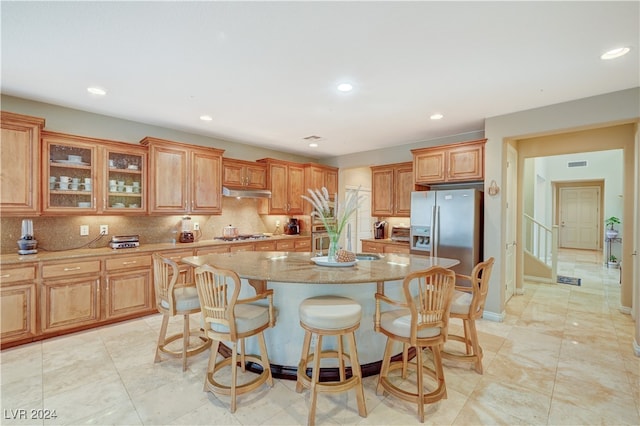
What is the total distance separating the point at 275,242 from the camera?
5.23m

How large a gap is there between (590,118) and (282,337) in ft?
12.8

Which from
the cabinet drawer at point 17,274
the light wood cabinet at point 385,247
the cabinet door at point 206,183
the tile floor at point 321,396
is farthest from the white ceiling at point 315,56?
the tile floor at point 321,396

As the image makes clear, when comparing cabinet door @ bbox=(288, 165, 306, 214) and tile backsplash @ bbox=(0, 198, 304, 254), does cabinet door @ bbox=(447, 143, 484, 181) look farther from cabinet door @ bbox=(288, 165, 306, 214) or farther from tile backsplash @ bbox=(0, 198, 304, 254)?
tile backsplash @ bbox=(0, 198, 304, 254)

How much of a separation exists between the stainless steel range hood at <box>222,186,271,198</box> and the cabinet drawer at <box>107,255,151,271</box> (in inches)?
59.6

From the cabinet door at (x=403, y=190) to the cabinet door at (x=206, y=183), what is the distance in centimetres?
310

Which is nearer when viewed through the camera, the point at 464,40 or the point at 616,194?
the point at 464,40

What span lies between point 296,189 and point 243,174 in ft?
3.64

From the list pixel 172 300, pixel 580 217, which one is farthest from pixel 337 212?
pixel 580 217

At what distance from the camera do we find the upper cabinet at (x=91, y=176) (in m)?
3.40

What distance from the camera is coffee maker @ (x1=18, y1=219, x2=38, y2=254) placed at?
3238mm

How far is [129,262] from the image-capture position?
3.70 metres

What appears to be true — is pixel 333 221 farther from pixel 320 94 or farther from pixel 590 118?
pixel 590 118

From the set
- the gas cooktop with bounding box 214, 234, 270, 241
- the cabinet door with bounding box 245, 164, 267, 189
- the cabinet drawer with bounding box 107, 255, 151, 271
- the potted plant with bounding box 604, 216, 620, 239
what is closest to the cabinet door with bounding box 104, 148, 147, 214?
the cabinet drawer with bounding box 107, 255, 151, 271

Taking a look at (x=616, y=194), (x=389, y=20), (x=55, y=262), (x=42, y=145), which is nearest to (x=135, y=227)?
(x=55, y=262)
